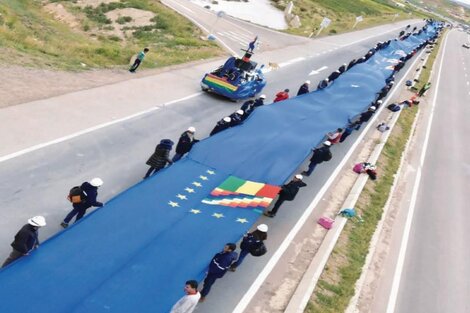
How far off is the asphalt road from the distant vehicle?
9247 mm

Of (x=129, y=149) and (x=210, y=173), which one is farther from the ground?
(x=210, y=173)

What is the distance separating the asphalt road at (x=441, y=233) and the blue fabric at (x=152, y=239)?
4709 millimetres

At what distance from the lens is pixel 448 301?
42.5 ft

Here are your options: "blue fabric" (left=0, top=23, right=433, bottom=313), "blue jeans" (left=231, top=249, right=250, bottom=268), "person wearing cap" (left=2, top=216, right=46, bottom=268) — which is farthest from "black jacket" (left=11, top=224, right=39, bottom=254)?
"blue jeans" (left=231, top=249, right=250, bottom=268)

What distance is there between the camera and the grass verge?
1127 centimetres

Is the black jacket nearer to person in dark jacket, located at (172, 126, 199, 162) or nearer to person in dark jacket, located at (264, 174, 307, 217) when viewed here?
person in dark jacket, located at (172, 126, 199, 162)

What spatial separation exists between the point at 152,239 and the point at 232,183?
353 centimetres

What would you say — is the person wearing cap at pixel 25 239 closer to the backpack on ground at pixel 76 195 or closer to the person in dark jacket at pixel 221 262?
the backpack on ground at pixel 76 195

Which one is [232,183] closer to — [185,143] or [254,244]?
[185,143]

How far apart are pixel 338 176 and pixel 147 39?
24.5 metres

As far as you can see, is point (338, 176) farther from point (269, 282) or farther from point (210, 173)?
point (269, 282)

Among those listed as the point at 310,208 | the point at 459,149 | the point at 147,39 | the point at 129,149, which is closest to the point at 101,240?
the point at 129,149

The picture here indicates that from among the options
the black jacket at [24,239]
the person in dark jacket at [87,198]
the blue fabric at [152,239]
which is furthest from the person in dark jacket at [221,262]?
the black jacket at [24,239]

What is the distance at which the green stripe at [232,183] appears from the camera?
1288 centimetres
